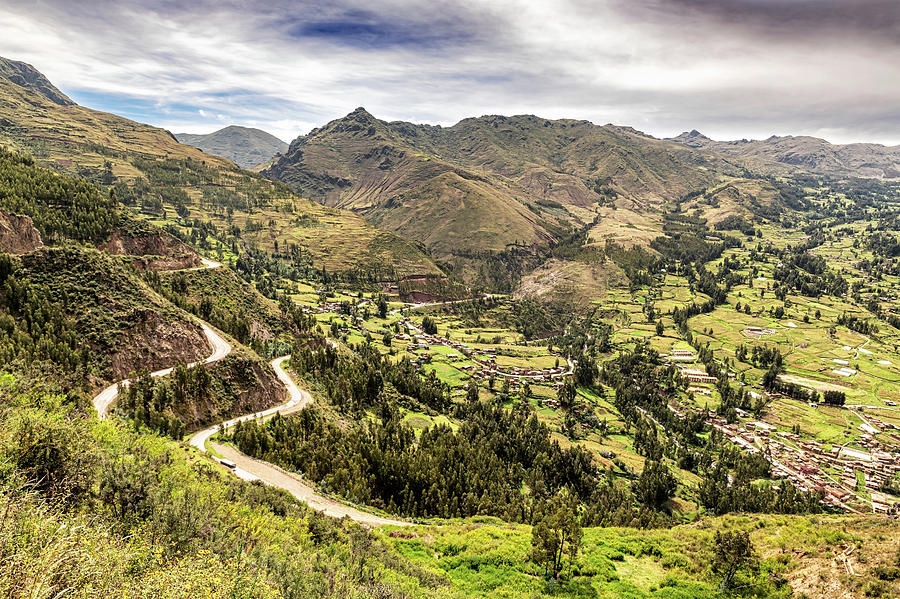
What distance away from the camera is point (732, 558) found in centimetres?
3800

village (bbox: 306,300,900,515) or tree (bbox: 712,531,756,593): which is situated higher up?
tree (bbox: 712,531,756,593)

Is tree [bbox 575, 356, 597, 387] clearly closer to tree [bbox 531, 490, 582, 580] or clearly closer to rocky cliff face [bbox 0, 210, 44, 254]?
tree [bbox 531, 490, 582, 580]

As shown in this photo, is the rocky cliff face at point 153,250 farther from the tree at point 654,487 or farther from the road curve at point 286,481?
the tree at point 654,487

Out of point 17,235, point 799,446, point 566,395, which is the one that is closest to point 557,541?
point 17,235

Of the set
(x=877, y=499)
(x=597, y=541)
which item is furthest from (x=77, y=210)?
(x=877, y=499)

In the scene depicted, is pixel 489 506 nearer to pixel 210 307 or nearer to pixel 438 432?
pixel 438 432

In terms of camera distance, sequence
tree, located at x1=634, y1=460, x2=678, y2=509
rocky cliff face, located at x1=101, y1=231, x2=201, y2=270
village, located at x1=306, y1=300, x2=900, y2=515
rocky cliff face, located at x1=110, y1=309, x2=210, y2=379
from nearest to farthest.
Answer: rocky cliff face, located at x1=110, y1=309, x2=210, y2=379, tree, located at x1=634, y1=460, x2=678, y2=509, rocky cliff face, located at x1=101, y1=231, x2=201, y2=270, village, located at x1=306, y1=300, x2=900, y2=515

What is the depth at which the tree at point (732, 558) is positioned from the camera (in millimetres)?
37991

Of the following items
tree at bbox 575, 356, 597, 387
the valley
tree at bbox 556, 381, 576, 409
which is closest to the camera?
→ the valley

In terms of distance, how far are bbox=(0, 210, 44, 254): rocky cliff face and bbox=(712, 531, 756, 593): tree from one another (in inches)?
4227

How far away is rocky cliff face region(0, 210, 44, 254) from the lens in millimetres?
68562

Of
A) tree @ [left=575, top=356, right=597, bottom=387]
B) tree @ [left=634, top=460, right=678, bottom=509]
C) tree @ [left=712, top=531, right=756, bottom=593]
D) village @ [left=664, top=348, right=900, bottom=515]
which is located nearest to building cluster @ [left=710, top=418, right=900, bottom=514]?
village @ [left=664, top=348, right=900, bottom=515]

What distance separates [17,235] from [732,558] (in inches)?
4518

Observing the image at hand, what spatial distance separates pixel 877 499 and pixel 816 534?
89835 millimetres
